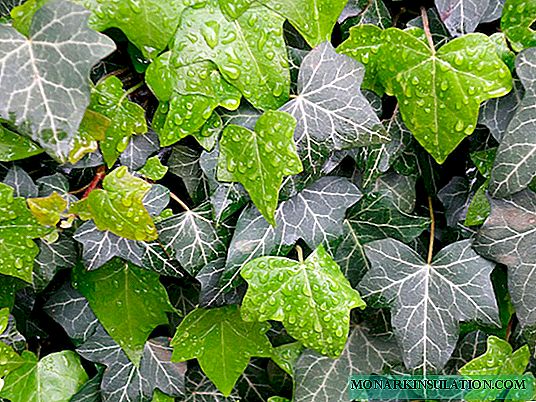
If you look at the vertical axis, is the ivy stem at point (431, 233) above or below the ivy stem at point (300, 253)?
below

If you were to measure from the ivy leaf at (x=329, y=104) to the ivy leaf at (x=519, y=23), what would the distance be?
0.63ft

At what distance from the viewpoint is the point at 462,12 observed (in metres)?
0.81

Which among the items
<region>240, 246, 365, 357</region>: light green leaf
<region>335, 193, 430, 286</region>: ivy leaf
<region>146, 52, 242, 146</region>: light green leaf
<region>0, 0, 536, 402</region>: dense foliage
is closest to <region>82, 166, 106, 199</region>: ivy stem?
<region>0, 0, 536, 402</region>: dense foliage

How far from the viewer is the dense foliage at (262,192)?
75 cm

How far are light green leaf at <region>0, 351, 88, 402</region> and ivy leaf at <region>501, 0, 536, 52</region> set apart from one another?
0.78m

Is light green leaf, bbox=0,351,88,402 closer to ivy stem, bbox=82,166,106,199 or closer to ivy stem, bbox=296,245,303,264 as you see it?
ivy stem, bbox=82,166,106,199

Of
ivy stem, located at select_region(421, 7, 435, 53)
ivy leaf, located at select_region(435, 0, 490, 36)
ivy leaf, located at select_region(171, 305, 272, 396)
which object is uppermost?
ivy leaf, located at select_region(435, 0, 490, 36)

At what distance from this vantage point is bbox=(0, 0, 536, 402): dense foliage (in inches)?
29.4

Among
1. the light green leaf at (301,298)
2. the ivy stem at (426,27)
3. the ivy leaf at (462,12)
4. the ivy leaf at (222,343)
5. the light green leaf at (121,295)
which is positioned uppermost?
the ivy leaf at (462,12)

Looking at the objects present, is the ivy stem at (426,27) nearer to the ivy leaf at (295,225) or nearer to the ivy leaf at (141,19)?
the ivy leaf at (295,225)

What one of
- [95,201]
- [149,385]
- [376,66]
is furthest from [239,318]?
[376,66]

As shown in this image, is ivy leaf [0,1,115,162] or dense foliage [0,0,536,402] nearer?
ivy leaf [0,1,115,162]

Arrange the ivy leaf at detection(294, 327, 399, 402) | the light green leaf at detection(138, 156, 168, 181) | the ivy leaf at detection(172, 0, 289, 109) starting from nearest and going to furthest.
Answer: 1. the ivy leaf at detection(172, 0, 289, 109)
2. the light green leaf at detection(138, 156, 168, 181)
3. the ivy leaf at detection(294, 327, 399, 402)

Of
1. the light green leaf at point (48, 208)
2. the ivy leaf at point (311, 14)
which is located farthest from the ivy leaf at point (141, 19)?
the light green leaf at point (48, 208)
